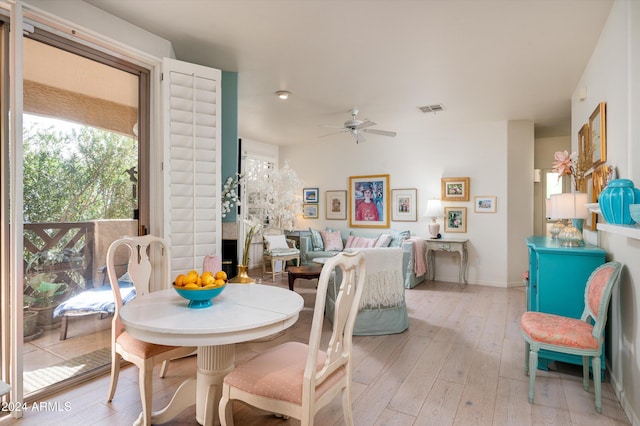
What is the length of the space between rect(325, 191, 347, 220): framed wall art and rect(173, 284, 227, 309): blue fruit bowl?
554 cm

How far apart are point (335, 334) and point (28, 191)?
6.84ft

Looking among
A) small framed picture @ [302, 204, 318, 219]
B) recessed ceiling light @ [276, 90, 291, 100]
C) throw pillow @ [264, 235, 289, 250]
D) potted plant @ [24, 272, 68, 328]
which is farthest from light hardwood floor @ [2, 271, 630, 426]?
small framed picture @ [302, 204, 318, 219]

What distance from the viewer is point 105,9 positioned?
8.20 feet

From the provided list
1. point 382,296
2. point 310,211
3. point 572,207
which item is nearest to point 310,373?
point 382,296

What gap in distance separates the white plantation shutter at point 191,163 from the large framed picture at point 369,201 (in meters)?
4.22

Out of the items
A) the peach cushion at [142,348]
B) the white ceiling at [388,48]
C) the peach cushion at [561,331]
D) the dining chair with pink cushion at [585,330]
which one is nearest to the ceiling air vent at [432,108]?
the white ceiling at [388,48]

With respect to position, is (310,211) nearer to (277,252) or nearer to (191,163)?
(277,252)

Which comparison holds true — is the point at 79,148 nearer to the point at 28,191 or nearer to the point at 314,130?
the point at 28,191

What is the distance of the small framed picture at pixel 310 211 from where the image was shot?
7.53 m

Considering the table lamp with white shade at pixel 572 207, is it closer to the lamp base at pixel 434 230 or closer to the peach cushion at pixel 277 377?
the peach cushion at pixel 277 377

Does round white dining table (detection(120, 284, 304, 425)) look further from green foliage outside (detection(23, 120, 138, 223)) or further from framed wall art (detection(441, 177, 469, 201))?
framed wall art (detection(441, 177, 469, 201))

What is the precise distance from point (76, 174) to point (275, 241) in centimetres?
414

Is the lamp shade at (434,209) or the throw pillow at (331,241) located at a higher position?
the lamp shade at (434,209)

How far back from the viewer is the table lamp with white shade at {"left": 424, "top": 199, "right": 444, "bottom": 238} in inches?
233
